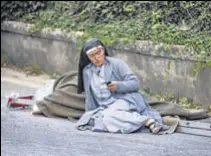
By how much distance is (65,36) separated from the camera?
10.1 m

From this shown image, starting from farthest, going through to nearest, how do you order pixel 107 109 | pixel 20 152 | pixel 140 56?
1. pixel 140 56
2. pixel 107 109
3. pixel 20 152

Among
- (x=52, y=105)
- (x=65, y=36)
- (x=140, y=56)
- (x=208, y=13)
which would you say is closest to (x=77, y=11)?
(x=65, y=36)

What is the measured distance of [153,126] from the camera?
6.79m

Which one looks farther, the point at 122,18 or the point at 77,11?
the point at 77,11

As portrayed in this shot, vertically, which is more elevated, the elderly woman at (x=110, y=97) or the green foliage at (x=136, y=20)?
the green foliage at (x=136, y=20)

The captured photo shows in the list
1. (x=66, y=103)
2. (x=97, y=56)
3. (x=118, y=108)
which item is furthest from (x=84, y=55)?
(x=118, y=108)

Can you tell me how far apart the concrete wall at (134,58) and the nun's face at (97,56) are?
1050 millimetres

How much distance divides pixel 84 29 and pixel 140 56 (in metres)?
1.54

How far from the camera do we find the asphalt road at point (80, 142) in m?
6.09

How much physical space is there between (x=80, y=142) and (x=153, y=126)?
75 cm

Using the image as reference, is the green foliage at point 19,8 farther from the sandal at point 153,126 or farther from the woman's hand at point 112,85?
the sandal at point 153,126

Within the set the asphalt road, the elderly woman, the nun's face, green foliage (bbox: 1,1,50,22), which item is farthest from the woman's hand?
green foliage (bbox: 1,1,50,22)

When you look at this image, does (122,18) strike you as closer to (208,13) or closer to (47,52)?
(47,52)

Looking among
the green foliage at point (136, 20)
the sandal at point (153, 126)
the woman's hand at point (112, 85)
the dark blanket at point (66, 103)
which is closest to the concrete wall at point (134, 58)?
the green foliage at point (136, 20)
